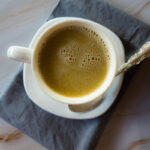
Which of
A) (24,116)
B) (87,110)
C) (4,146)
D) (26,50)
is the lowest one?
(4,146)

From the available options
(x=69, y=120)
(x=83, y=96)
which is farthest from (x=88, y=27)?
(x=69, y=120)

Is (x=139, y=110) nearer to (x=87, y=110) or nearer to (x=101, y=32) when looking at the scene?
(x=87, y=110)

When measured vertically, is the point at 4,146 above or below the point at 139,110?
below

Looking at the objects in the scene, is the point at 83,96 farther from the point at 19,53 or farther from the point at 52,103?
the point at 19,53

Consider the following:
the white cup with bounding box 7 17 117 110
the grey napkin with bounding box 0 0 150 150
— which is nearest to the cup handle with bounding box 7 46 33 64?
the white cup with bounding box 7 17 117 110

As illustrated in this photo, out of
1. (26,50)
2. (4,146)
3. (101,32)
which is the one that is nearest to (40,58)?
(26,50)

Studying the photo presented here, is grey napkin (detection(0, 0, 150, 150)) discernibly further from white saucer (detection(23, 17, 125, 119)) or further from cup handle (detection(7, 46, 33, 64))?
cup handle (detection(7, 46, 33, 64))

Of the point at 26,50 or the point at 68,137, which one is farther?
the point at 68,137
